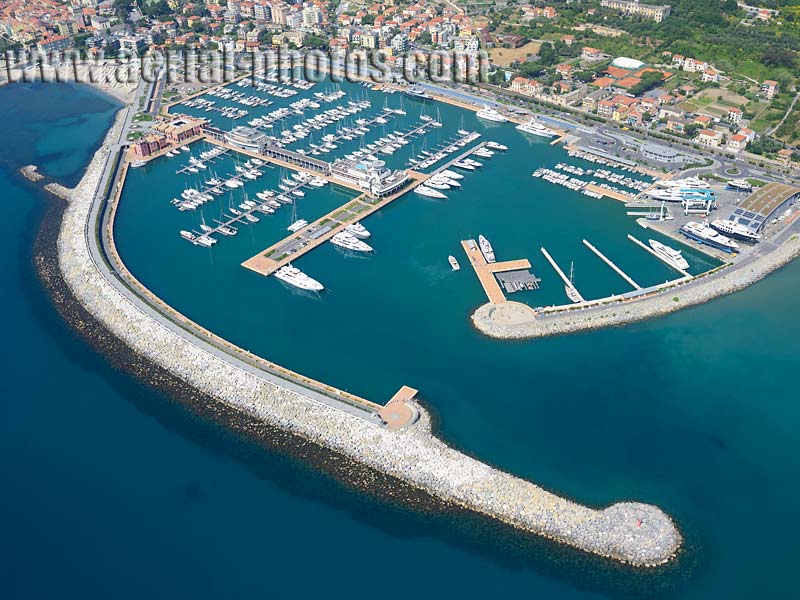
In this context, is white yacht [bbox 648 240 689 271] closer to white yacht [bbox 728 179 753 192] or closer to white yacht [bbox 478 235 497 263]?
white yacht [bbox 478 235 497 263]

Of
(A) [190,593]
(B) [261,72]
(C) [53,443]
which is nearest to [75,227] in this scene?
(C) [53,443]

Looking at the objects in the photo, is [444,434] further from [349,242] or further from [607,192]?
[607,192]

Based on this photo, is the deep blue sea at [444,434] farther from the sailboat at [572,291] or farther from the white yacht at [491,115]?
the white yacht at [491,115]

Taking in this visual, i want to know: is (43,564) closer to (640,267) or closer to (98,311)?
(98,311)

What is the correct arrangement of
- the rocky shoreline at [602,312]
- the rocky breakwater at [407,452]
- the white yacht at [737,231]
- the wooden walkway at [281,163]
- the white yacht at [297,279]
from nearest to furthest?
the rocky breakwater at [407,452]
the rocky shoreline at [602,312]
the white yacht at [297,279]
the white yacht at [737,231]
the wooden walkway at [281,163]

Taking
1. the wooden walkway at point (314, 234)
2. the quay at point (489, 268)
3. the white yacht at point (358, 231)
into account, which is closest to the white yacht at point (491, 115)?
the wooden walkway at point (314, 234)

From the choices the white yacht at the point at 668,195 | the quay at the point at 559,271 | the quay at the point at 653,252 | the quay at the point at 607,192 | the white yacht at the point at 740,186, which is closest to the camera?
the quay at the point at 559,271
